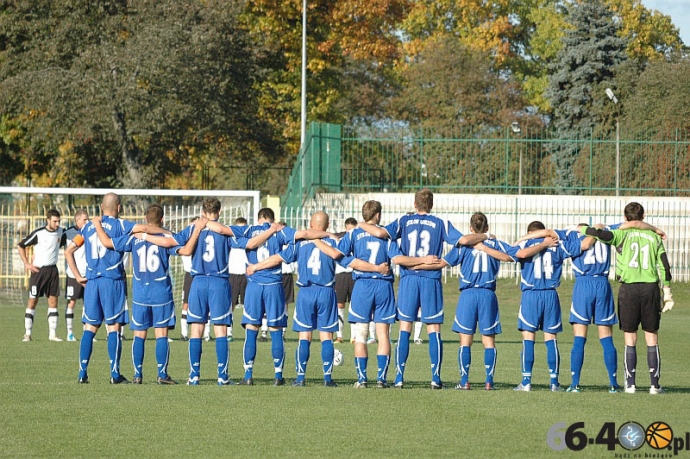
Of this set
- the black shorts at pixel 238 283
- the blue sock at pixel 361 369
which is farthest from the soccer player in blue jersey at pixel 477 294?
the black shorts at pixel 238 283

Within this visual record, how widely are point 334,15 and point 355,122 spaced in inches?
719

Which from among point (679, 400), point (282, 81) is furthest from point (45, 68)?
point (679, 400)

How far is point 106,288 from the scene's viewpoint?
12.7m

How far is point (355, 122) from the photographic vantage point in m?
64.6

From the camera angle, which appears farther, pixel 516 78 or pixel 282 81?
pixel 516 78

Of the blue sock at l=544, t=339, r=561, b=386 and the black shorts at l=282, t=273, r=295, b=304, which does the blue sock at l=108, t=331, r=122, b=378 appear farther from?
the black shorts at l=282, t=273, r=295, b=304

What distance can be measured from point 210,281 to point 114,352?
1471mm

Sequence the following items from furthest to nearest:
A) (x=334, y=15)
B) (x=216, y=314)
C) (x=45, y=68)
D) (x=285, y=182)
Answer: (x=285, y=182) < (x=334, y=15) < (x=45, y=68) < (x=216, y=314)

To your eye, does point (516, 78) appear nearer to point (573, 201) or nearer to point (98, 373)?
point (573, 201)

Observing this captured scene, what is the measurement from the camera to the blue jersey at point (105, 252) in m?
12.6

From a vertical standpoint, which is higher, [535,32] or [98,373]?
[535,32]

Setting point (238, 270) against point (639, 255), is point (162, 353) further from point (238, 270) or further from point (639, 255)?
point (238, 270)

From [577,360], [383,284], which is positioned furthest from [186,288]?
[577,360]

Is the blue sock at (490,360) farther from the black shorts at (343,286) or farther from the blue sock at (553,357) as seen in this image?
the black shorts at (343,286)
